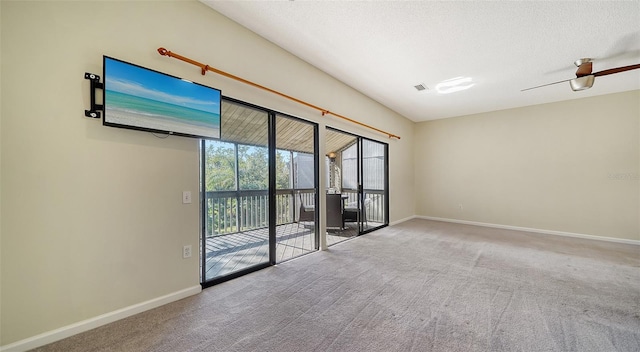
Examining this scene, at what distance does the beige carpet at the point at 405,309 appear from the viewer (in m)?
1.70

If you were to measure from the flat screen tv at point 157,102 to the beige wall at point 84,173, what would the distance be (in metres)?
0.13

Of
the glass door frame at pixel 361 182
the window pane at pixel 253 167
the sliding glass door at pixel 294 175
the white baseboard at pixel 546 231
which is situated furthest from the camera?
the glass door frame at pixel 361 182

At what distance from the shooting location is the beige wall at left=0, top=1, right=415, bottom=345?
5.14 feet

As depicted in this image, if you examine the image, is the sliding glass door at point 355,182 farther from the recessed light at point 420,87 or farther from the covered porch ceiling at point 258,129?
the recessed light at point 420,87

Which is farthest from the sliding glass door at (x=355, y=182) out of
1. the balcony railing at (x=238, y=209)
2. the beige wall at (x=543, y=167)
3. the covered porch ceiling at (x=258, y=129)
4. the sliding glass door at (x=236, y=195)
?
the sliding glass door at (x=236, y=195)

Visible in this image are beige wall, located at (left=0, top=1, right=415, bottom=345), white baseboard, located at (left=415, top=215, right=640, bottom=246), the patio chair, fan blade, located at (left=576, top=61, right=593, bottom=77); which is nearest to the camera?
beige wall, located at (left=0, top=1, right=415, bottom=345)

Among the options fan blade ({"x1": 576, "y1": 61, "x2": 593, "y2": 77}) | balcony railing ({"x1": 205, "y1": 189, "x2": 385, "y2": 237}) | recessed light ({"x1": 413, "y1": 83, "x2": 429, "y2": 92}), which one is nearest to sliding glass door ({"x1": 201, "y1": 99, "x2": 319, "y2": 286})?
balcony railing ({"x1": 205, "y1": 189, "x2": 385, "y2": 237})

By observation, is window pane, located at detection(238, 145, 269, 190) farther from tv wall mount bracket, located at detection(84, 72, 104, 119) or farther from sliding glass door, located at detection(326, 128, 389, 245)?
sliding glass door, located at detection(326, 128, 389, 245)

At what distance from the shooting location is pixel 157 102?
207 centimetres

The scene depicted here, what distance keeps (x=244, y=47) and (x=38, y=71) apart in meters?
1.76

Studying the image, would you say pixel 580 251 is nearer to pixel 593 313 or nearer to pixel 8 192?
pixel 593 313

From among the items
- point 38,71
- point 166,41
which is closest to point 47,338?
point 38,71

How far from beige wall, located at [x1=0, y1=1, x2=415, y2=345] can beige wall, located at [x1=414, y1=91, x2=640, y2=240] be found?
6.14 metres

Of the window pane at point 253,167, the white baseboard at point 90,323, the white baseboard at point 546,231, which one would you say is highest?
the window pane at point 253,167
